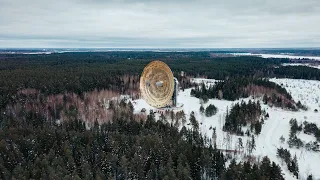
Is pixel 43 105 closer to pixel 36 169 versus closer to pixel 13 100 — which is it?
pixel 13 100

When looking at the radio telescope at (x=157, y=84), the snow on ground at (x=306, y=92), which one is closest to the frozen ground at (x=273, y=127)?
the snow on ground at (x=306, y=92)

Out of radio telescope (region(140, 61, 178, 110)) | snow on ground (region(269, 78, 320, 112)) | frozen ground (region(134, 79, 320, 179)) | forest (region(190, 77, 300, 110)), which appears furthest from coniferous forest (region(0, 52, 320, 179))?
snow on ground (region(269, 78, 320, 112))

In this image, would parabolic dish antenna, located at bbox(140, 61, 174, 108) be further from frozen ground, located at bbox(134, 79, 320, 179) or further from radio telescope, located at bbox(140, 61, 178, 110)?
frozen ground, located at bbox(134, 79, 320, 179)

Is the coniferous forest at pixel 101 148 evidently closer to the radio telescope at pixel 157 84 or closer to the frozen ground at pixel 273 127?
the frozen ground at pixel 273 127

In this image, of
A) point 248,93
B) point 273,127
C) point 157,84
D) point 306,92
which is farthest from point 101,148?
point 306,92

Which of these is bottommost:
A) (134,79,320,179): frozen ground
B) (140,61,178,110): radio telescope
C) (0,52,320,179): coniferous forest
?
(134,79,320,179): frozen ground

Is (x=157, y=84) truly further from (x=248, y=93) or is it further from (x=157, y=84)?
(x=248, y=93)

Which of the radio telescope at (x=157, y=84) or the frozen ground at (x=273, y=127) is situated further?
the radio telescope at (x=157, y=84)

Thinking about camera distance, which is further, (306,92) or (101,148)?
(306,92)
